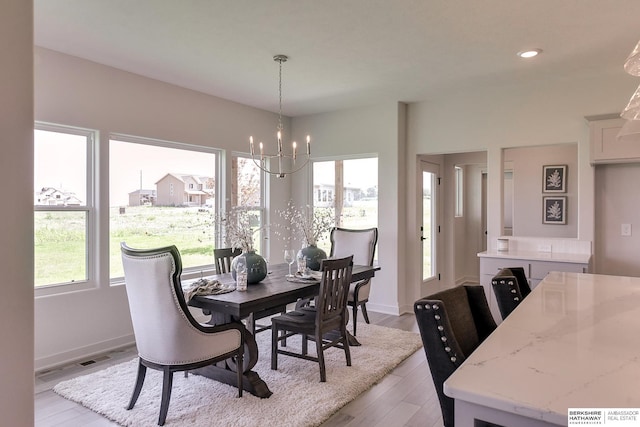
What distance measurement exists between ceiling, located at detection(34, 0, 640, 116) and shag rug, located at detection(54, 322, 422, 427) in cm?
271

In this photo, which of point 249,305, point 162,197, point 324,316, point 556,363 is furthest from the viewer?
point 162,197

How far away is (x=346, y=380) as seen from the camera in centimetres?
314

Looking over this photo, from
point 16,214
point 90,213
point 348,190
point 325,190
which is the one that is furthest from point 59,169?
point 348,190

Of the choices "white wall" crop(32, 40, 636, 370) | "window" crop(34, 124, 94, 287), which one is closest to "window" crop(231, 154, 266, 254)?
"white wall" crop(32, 40, 636, 370)

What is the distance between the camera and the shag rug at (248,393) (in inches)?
102

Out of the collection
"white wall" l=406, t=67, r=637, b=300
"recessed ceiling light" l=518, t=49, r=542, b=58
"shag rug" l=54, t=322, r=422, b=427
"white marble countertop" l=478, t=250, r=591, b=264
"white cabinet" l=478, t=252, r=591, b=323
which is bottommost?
"shag rug" l=54, t=322, r=422, b=427

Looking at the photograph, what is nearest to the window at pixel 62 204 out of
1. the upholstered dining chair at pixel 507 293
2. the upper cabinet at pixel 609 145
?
the upholstered dining chair at pixel 507 293

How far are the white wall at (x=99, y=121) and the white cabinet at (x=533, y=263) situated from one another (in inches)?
139

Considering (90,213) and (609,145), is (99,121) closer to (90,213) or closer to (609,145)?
(90,213)

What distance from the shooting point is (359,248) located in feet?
15.3

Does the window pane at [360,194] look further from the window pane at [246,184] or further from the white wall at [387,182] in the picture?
the window pane at [246,184]

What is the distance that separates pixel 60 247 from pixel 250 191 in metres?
2.45

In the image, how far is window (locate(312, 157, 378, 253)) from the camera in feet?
18.1

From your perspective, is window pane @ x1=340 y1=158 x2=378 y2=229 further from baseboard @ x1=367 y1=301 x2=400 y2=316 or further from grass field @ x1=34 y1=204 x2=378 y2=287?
baseboard @ x1=367 y1=301 x2=400 y2=316
